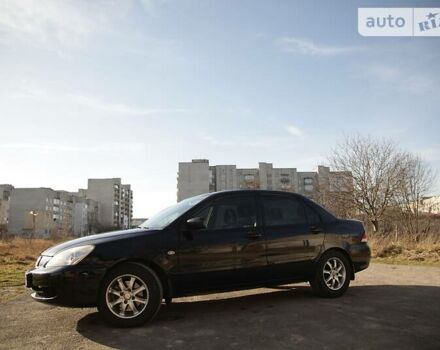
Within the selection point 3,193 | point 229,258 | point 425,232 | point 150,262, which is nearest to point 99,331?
point 150,262

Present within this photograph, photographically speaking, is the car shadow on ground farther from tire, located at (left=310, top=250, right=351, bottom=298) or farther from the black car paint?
the black car paint

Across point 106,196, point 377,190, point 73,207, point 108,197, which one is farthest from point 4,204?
point 377,190

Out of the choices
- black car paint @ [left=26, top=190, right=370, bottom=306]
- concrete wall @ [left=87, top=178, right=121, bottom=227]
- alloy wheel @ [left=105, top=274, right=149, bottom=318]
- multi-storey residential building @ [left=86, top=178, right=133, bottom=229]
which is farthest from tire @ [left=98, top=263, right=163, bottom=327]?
concrete wall @ [left=87, top=178, right=121, bottom=227]

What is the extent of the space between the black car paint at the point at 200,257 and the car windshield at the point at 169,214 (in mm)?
130

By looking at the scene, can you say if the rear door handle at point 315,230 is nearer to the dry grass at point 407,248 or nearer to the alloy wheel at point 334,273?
the alloy wheel at point 334,273

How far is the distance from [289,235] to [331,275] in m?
0.96

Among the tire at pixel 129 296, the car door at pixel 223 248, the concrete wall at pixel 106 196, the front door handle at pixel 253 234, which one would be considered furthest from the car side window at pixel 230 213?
the concrete wall at pixel 106 196

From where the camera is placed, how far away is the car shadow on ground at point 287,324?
4.04m

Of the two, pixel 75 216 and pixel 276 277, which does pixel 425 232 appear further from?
pixel 75 216

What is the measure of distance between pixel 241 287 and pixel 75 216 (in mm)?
131564

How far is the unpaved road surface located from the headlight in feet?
2.53

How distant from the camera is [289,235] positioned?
19.5ft

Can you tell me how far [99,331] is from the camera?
4598 millimetres

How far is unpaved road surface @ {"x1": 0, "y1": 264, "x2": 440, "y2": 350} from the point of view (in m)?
4.05
